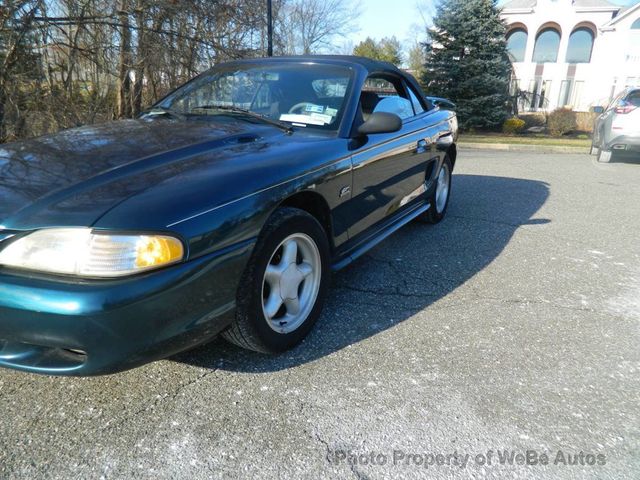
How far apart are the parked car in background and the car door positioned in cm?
2

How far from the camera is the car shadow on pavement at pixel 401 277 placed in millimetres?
2465

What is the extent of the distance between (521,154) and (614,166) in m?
2.45

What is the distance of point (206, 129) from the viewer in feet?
9.11

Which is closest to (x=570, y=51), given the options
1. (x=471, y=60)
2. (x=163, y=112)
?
(x=471, y=60)

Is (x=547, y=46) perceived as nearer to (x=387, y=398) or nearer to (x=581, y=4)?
(x=581, y=4)

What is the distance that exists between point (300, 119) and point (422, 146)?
1455 mm

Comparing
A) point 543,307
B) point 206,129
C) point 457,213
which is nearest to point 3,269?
point 206,129

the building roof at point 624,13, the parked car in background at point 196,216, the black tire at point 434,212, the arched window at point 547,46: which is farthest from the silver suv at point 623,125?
the arched window at point 547,46

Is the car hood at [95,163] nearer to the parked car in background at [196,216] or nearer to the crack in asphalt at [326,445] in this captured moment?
the parked car in background at [196,216]

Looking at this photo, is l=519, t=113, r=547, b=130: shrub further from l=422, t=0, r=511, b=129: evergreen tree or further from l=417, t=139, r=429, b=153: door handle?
l=417, t=139, r=429, b=153: door handle

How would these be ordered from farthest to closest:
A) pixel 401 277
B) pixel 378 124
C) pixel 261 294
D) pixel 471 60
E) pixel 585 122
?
pixel 585 122 < pixel 471 60 < pixel 401 277 < pixel 378 124 < pixel 261 294

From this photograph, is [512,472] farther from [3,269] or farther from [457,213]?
[457,213]

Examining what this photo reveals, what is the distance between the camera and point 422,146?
4062 millimetres

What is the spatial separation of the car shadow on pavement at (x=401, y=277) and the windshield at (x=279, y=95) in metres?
1.16
